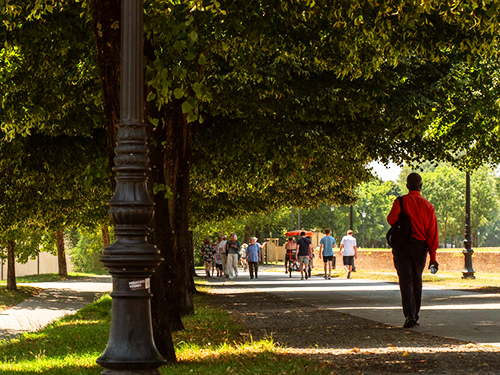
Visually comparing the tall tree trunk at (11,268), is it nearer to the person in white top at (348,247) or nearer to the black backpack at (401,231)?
the person in white top at (348,247)

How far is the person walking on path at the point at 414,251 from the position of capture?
440 inches

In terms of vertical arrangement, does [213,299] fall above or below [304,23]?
below

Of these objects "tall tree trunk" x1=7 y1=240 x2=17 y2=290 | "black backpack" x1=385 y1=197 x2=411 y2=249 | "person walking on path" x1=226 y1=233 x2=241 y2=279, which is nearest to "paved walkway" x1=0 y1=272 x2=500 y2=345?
"black backpack" x1=385 y1=197 x2=411 y2=249

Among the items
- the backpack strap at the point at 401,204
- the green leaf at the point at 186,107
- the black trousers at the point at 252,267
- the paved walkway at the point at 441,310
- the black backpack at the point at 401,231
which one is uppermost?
the green leaf at the point at 186,107

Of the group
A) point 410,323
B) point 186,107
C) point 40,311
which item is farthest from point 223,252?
point 186,107

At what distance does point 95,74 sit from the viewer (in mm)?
13875

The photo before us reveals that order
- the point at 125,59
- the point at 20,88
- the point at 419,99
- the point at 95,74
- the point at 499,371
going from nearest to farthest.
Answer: the point at 125,59 < the point at 499,371 < the point at 95,74 < the point at 20,88 < the point at 419,99

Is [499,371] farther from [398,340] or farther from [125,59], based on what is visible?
[125,59]

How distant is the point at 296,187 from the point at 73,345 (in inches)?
793

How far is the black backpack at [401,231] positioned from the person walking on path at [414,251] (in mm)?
34

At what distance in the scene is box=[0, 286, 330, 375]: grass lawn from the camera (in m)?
8.11

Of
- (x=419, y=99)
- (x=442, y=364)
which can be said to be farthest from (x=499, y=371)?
(x=419, y=99)

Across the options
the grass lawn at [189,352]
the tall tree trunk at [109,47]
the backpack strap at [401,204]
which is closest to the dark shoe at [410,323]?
the backpack strap at [401,204]

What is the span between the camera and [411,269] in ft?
36.8
